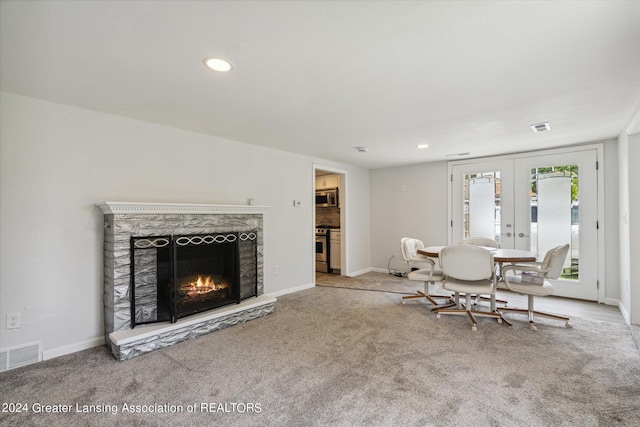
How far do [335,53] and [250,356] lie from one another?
7.92 feet

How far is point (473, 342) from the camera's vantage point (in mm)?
2840

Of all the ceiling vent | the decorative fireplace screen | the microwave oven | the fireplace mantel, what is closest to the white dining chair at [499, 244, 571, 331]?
the ceiling vent

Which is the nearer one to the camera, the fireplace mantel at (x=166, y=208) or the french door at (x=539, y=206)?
the fireplace mantel at (x=166, y=208)

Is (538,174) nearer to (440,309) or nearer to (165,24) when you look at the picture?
(440,309)

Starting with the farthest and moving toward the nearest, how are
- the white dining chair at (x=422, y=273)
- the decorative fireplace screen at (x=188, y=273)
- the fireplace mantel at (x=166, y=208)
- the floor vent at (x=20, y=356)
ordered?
the white dining chair at (x=422, y=273) → the decorative fireplace screen at (x=188, y=273) → the fireplace mantel at (x=166, y=208) → the floor vent at (x=20, y=356)

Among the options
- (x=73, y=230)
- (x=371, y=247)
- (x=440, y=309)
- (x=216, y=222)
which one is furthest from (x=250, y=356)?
(x=371, y=247)

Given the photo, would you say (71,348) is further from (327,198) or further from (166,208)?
(327,198)

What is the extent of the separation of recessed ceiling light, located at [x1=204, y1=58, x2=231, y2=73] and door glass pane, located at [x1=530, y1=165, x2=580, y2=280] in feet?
15.5

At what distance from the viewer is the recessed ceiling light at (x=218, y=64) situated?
1.94 metres

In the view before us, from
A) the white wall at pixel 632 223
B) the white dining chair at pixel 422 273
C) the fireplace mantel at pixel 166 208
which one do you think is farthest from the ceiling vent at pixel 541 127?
the fireplace mantel at pixel 166 208

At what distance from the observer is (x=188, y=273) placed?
10.8 ft

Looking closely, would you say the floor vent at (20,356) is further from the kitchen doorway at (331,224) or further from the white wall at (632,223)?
the white wall at (632,223)

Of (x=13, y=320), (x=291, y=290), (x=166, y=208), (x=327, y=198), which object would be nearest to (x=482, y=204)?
(x=327, y=198)

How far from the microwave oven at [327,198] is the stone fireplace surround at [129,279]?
3289 millimetres
